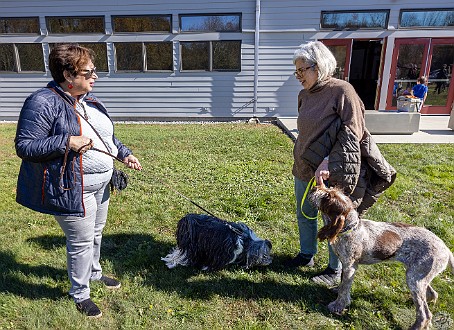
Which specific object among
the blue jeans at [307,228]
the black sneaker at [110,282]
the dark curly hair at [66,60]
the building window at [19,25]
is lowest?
the black sneaker at [110,282]

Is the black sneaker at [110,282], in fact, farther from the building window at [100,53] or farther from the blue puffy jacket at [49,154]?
the building window at [100,53]

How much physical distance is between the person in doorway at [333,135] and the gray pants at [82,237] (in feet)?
4.81

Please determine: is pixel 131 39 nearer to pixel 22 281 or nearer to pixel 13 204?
pixel 13 204

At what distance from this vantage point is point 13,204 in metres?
4.17

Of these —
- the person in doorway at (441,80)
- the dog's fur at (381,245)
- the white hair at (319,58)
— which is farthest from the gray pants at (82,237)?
the person in doorway at (441,80)

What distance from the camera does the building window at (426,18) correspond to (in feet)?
29.3

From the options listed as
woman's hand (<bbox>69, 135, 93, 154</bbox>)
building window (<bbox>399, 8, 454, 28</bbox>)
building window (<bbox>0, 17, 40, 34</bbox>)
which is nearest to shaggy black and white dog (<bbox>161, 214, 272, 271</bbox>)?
woman's hand (<bbox>69, 135, 93, 154</bbox>)

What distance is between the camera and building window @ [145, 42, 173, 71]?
9695mm

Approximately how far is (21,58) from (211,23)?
578 cm

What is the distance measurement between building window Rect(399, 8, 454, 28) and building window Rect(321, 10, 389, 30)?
497 mm

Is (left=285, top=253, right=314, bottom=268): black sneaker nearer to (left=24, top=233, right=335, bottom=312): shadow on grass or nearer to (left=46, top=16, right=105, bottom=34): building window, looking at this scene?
(left=24, top=233, right=335, bottom=312): shadow on grass

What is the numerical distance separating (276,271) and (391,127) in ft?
19.4

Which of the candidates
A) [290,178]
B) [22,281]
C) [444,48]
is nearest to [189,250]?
[22,281]

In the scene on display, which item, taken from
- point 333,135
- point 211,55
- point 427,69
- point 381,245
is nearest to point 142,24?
point 211,55
